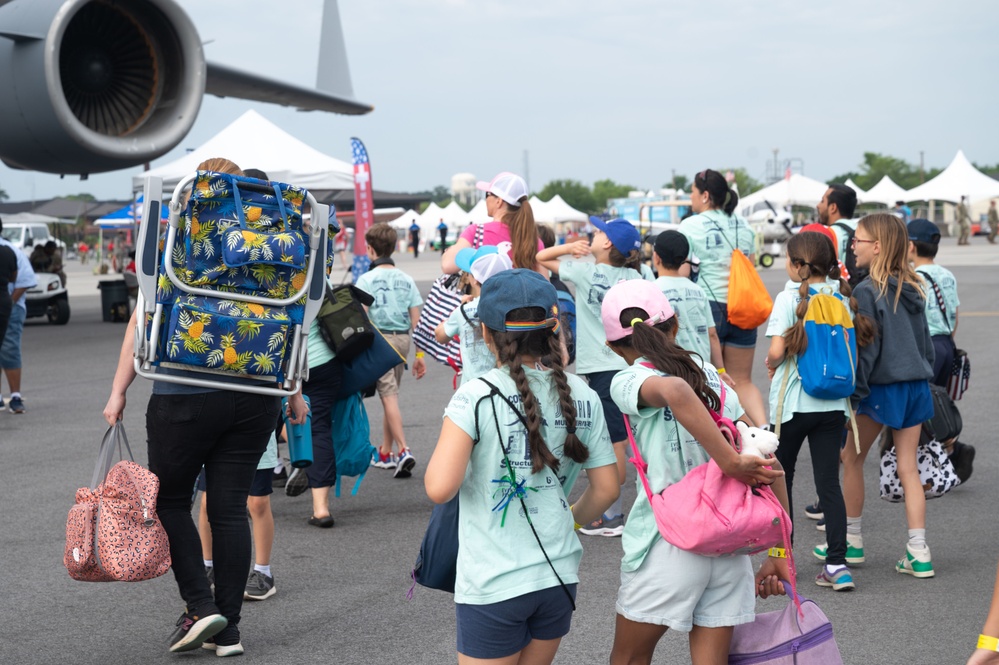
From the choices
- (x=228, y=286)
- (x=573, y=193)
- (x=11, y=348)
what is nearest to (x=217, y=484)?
(x=228, y=286)

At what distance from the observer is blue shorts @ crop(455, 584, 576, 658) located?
2725mm

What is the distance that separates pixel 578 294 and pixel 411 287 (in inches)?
82.2

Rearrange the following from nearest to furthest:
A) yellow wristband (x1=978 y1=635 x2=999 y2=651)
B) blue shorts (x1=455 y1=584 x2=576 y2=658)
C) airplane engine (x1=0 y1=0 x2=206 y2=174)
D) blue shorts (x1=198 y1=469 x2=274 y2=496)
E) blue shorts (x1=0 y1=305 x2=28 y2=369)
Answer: yellow wristband (x1=978 y1=635 x2=999 y2=651)
blue shorts (x1=455 y1=584 x2=576 y2=658)
blue shorts (x1=198 y1=469 x2=274 y2=496)
blue shorts (x1=0 y1=305 x2=28 y2=369)
airplane engine (x1=0 y1=0 x2=206 y2=174)

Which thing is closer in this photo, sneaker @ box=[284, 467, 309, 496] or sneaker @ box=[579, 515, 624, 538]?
sneaker @ box=[579, 515, 624, 538]

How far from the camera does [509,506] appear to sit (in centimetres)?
281

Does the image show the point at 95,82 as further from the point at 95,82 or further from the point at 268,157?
the point at 268,157

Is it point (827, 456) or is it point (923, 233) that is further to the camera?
point (923, 233)

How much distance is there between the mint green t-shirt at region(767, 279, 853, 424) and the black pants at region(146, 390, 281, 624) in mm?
2398

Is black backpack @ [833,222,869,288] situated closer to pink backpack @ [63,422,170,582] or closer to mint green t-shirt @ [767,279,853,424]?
mint green t-shirt @ [767,279,853,424]

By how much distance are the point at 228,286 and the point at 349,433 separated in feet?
7.80

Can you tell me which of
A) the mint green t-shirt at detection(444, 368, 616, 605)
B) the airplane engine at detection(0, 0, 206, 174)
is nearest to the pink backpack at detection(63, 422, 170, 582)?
the mint green t-shirt at detection(444, 368, 616, 605)

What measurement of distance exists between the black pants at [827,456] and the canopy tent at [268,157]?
48.3 feet

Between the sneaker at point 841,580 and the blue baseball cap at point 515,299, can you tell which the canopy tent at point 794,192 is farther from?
the blue baseball cap at point 515,299

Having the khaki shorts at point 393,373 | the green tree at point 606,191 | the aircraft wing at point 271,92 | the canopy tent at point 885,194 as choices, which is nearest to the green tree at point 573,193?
the green tree at point 606,191
